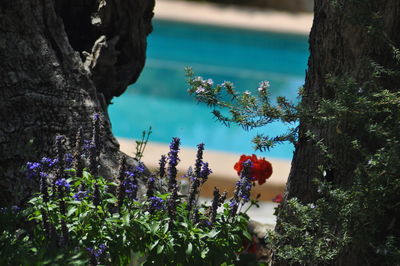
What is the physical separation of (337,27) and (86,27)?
192 cm

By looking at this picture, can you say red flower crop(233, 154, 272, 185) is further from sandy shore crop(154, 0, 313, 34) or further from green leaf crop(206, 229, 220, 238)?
sandy shore crop(154, 0, 313, 34)

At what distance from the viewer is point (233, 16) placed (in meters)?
18.4

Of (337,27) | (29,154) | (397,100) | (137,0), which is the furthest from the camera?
(137,0)

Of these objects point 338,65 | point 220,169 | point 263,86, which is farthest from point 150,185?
point 220,169

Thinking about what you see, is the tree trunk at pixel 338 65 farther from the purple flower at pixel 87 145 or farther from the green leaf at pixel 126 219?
the purple flower at pixel 87 145

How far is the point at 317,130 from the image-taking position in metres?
3.52

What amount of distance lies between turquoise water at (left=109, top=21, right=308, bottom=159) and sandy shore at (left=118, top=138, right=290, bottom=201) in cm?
235

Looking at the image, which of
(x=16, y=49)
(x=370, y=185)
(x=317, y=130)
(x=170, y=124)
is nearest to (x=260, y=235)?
(x=317, y=130)

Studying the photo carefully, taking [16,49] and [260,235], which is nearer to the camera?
[16,49]

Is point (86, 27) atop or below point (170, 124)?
below

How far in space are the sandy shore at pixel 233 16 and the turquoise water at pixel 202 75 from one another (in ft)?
1.28

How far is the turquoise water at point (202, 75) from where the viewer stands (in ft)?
33.7

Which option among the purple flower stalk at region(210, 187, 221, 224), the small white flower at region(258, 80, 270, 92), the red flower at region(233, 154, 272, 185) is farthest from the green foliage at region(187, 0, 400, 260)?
the red flower at region(233, 154, 272, 185)

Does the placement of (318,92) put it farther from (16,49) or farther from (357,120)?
(16,49)
